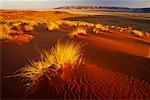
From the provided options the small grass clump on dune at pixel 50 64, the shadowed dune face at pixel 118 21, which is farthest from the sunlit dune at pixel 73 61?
the shadowed dune face at pixel 118 21

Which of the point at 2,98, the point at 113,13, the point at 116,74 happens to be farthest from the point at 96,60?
the point at 113,13

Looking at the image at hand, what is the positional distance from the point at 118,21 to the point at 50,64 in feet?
9.95

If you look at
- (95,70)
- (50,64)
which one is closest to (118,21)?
(95,70)

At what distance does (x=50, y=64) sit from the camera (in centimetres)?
611

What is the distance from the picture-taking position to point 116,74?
6.13 meters

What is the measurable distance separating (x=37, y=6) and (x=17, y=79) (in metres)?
2.53

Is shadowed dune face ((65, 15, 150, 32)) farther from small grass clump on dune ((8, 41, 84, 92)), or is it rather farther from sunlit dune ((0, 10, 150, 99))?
small grass clump on dune ((8, 41, 84, 92))

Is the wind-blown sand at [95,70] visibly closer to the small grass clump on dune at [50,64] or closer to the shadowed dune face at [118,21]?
the small grass clump on dune at [50,64]

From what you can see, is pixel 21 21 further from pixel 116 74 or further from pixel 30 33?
pixel 116 74

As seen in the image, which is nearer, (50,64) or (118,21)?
(50,64)

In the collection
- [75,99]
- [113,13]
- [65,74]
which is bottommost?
[75,99]

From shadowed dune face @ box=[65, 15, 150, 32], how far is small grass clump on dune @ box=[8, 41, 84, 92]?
6.25 ft

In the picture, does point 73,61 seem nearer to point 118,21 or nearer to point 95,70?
point 95,70

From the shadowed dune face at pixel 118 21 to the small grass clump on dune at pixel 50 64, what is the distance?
1.90m
